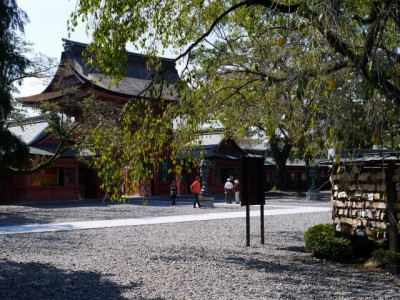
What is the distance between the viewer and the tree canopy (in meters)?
6.88

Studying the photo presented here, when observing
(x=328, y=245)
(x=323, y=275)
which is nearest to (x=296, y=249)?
(x=328, y=245)

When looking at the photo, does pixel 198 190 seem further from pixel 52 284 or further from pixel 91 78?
pixel 52 284

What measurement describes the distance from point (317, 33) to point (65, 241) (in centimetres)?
913

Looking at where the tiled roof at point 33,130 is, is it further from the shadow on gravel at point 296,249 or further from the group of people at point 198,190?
the shadow on gravel at point 296,249

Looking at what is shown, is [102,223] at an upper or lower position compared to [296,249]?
upper

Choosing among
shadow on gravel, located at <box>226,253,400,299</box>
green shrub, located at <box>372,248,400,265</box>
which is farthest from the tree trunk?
green shrub, located at <box>372,248,400,265</box>

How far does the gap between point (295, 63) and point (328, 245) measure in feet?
12.4

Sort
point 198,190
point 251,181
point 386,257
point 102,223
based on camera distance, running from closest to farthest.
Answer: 1. point 386,257
2. point 251,181
3. point 102,223
4. point 198,190

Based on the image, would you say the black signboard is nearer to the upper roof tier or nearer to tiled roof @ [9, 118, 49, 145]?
the upper roof tier

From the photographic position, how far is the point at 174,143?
33.7 feet

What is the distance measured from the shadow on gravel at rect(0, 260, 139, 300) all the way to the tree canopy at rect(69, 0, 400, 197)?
2.12 metres

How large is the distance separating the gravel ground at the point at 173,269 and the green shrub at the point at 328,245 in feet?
0.85

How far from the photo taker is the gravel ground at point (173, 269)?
7.52 metres

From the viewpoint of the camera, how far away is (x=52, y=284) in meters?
7.94
